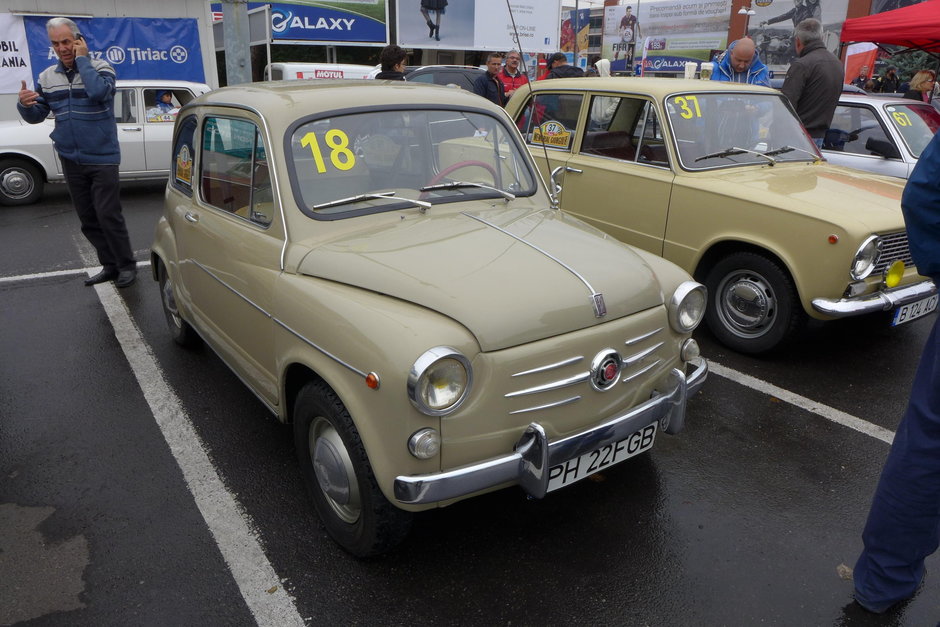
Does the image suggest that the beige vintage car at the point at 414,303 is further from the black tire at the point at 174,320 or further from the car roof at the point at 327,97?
the black tire at the point at 174,320

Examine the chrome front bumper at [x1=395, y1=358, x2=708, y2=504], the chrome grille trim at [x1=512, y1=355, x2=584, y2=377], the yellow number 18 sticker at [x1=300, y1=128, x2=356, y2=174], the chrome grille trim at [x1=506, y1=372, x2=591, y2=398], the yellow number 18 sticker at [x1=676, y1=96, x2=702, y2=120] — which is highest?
the yellow number 18 sticker at [x1=676, y1=96, x2=702, y2=120]

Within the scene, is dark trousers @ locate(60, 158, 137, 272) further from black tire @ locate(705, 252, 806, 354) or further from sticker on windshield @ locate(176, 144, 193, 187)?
black tire @ locate(705, 252, 806, 354)

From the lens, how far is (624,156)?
18.0 feet

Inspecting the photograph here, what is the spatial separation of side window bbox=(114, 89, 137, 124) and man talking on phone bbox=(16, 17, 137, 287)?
419 cm

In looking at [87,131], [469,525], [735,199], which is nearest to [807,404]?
[735,199]

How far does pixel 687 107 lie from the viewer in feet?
17.1

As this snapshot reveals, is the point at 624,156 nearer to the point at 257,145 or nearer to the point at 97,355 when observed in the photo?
the point at 257,145

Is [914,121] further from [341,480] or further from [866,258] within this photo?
[341,480]

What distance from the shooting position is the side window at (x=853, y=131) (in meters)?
6.97

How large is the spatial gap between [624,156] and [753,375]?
6.60 ft

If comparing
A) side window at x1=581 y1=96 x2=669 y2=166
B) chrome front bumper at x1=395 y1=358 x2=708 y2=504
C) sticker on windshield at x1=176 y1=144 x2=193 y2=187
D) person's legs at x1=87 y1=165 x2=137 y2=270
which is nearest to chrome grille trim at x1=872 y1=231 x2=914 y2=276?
side window at x1=581 y1=96 x2=669 y2=166

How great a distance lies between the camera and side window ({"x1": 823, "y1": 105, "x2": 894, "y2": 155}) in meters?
6.97

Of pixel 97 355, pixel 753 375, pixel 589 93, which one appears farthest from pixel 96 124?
pixel 753 375

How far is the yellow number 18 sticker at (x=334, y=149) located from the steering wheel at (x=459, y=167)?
0.43 metres
